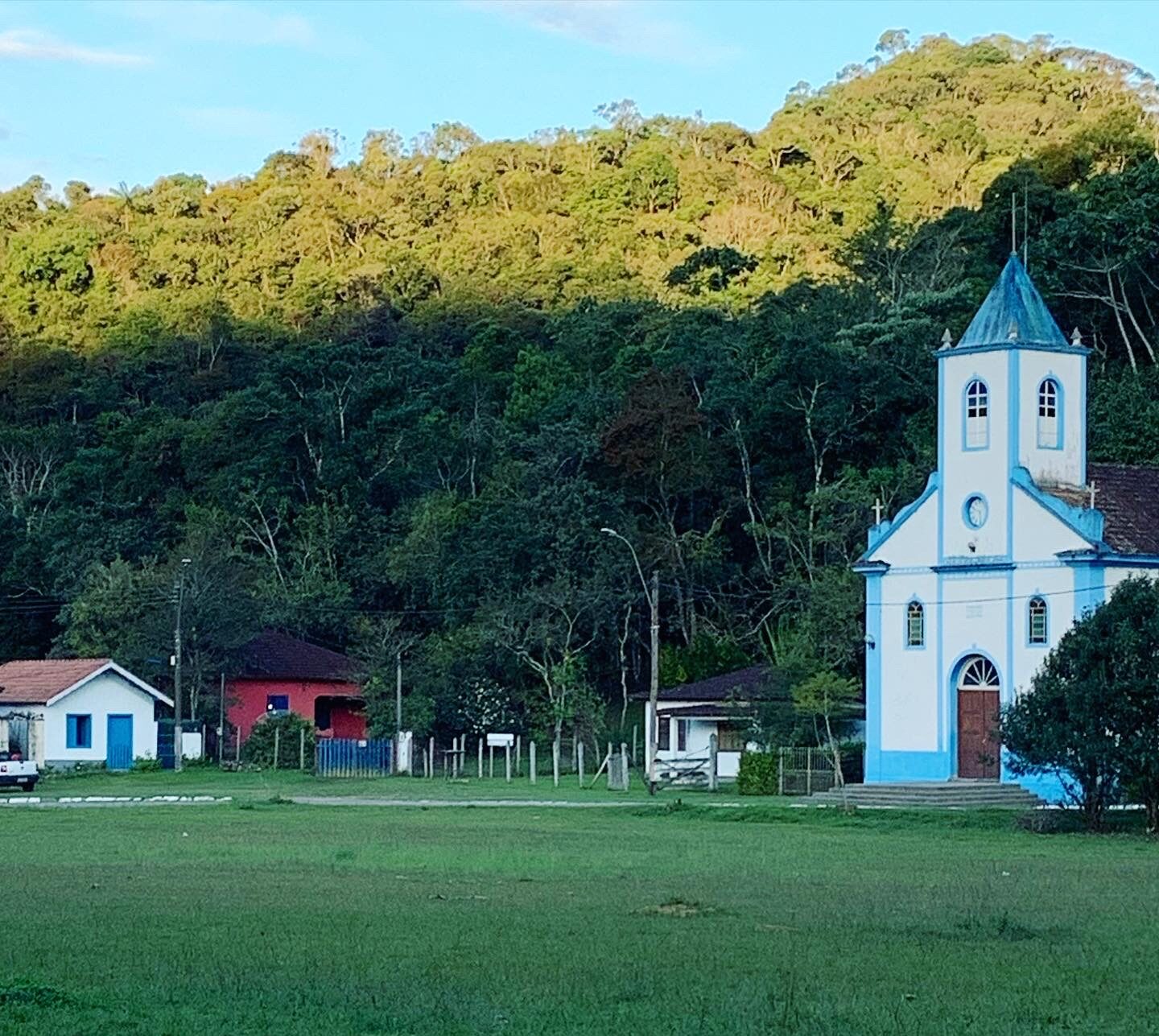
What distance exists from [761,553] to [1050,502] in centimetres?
2548

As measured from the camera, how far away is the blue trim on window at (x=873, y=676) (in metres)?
55.7

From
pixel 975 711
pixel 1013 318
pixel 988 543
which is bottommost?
pixel 975 711

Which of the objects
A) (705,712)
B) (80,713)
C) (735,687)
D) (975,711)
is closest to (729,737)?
(705,712)

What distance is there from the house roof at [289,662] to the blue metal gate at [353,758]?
39.6 feet

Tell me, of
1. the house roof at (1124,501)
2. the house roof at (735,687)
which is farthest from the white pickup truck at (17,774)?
the house roof at (1124,501)

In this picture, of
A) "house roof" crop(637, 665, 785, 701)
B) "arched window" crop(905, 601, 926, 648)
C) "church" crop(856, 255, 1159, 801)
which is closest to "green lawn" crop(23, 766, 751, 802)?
"house roof" crop(637, 665, 785, 701)

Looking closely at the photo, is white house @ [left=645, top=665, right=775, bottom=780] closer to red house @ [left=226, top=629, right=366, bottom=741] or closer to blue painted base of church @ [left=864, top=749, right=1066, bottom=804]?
blue painted base of church @ [left=864, top=749, right=1066, bottom=804]

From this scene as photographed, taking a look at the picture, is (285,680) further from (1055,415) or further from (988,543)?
(1055,415)

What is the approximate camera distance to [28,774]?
58.1 meters

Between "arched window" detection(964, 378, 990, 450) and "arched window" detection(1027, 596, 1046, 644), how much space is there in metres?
4.11

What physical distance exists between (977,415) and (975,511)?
2.32m

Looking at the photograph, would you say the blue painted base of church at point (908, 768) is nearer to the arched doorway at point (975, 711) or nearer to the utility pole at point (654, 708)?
the arched doorway at point (975, 711)

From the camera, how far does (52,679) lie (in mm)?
72312

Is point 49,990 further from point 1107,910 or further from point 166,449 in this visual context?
point 166,449
